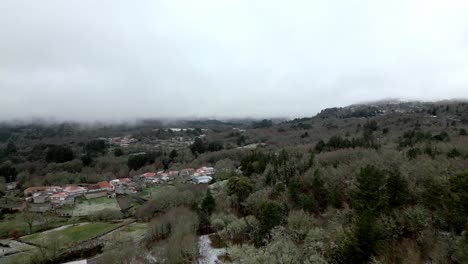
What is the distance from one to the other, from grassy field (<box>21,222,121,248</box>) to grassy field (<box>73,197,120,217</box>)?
413 inches

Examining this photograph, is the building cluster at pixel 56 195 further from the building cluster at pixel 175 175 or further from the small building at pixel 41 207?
the building cluster at pixel 175 175

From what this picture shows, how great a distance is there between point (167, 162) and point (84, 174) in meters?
24.4

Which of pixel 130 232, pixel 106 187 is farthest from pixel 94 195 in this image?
pixel 130 232

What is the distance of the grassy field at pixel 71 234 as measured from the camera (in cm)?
4059

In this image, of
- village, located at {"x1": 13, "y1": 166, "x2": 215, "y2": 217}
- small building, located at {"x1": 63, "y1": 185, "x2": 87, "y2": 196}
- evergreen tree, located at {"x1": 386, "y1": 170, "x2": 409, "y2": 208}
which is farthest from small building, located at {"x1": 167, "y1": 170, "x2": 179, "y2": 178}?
evergreen tree, located at {"x1": 386, "y1": 170, "x2": 409, "y2": 208}

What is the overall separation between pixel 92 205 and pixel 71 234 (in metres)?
20.4

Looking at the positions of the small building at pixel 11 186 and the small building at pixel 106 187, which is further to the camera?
the small building at pixel 11 186

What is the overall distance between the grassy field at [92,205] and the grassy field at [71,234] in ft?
34.4

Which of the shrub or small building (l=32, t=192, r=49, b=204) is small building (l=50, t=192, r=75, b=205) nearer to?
small building (l=32, t=192, r=49, b=204)

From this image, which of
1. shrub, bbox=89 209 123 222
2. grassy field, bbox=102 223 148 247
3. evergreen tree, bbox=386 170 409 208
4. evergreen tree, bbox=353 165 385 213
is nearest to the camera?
evergreen tree, bbox=353 165 385 213

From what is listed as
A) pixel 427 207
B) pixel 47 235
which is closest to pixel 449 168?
pixel 427 207

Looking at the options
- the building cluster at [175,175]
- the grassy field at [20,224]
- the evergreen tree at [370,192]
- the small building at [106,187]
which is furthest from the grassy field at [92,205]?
the evergreen tree at [370,192]

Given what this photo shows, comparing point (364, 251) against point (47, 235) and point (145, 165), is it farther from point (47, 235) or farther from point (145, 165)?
point (145, 165)

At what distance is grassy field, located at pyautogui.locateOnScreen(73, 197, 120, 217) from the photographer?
58500 mm
